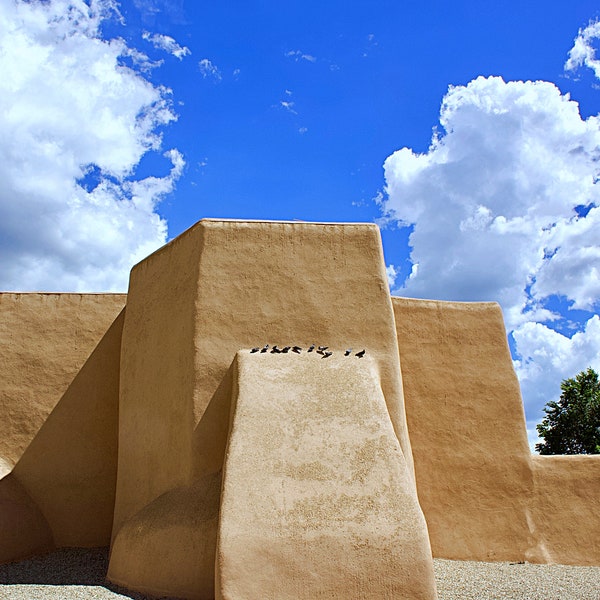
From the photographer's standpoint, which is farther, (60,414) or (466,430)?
(60,414)

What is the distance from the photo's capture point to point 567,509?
31.4ft

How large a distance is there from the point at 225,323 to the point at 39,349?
4.21 m

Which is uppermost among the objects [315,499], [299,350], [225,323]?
[225,323]

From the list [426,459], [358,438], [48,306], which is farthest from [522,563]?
[48,306]

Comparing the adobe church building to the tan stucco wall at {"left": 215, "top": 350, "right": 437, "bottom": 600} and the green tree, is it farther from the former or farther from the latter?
the green tree

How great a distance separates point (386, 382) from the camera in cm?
760

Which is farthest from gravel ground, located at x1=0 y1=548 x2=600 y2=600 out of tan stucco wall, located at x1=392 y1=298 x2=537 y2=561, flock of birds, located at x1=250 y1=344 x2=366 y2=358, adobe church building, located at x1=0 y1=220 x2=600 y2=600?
flock of birds, located at x1=250 y1=344 x2=366 y2=358

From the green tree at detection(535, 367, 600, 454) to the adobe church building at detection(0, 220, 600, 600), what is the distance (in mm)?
9378

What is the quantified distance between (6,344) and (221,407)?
4873mm

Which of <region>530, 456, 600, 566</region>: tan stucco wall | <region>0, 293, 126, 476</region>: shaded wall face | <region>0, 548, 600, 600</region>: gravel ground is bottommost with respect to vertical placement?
<region>0, 548, 600, 600</region>: gravel ground

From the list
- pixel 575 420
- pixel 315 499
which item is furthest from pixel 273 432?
pixel 575 420

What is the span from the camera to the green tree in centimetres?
1834

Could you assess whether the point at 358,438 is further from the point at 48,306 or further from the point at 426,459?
the point at 48,306

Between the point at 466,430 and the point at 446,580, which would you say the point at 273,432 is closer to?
the point at 446,580
